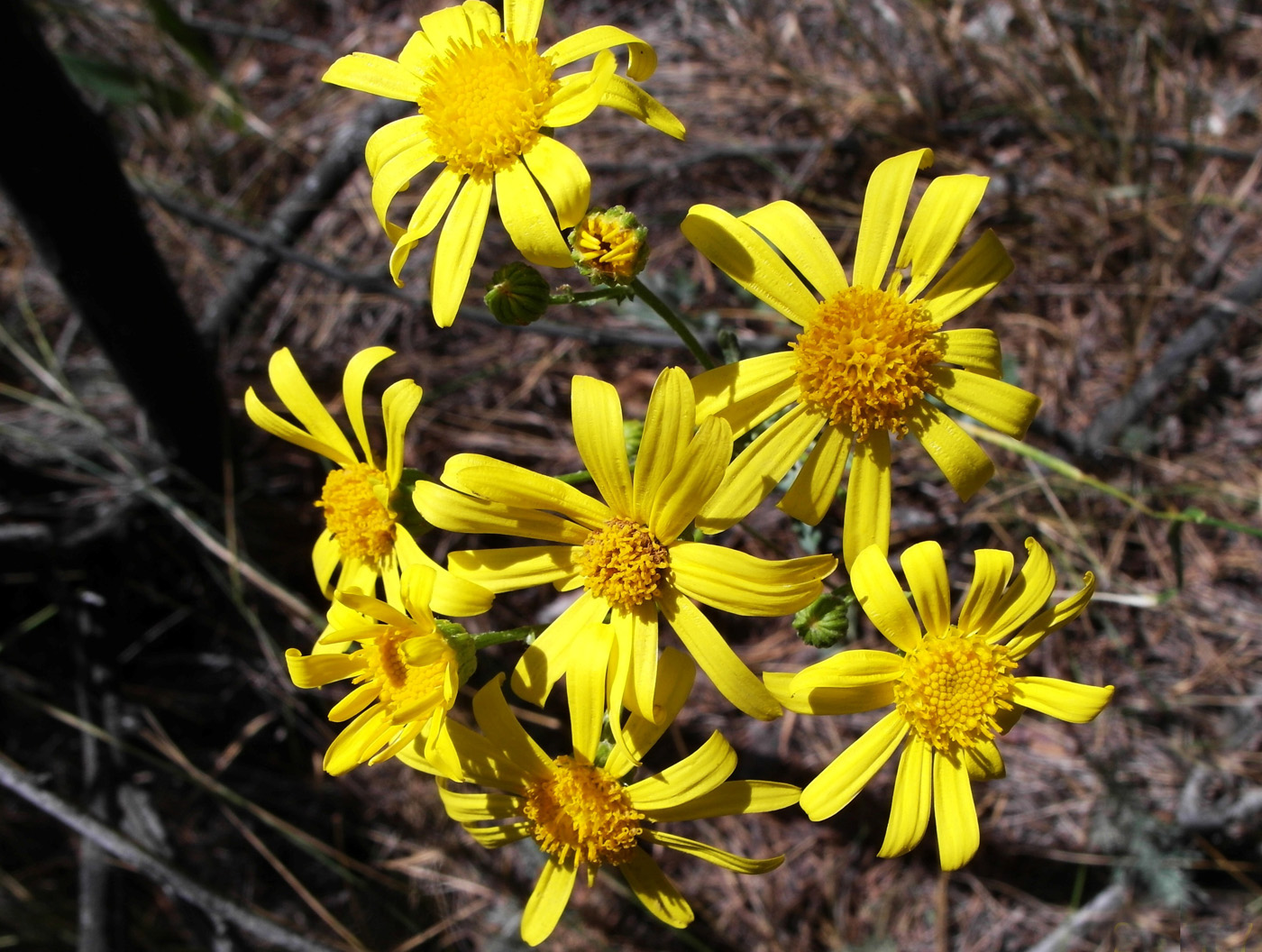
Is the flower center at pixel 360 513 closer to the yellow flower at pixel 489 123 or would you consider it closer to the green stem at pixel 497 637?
the green stem at pixel 497 637

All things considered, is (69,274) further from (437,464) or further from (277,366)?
(437,464)

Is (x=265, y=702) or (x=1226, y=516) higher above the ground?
(x=265, y=702)

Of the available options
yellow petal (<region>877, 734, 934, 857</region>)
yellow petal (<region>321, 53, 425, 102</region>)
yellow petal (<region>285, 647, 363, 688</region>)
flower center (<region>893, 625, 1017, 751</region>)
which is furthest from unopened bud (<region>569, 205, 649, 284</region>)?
yellow petal (<region>877, 734, 934, 857</region>)

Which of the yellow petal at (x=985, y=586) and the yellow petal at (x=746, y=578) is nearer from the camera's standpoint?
the yellow petal at (x=746, y=578)

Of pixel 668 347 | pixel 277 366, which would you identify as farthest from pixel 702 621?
pixel 668 347

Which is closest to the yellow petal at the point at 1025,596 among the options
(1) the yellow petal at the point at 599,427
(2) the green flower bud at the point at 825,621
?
(2) the green flower bud at the point at 825,621

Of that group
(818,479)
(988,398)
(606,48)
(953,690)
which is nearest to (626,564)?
(818,479)
